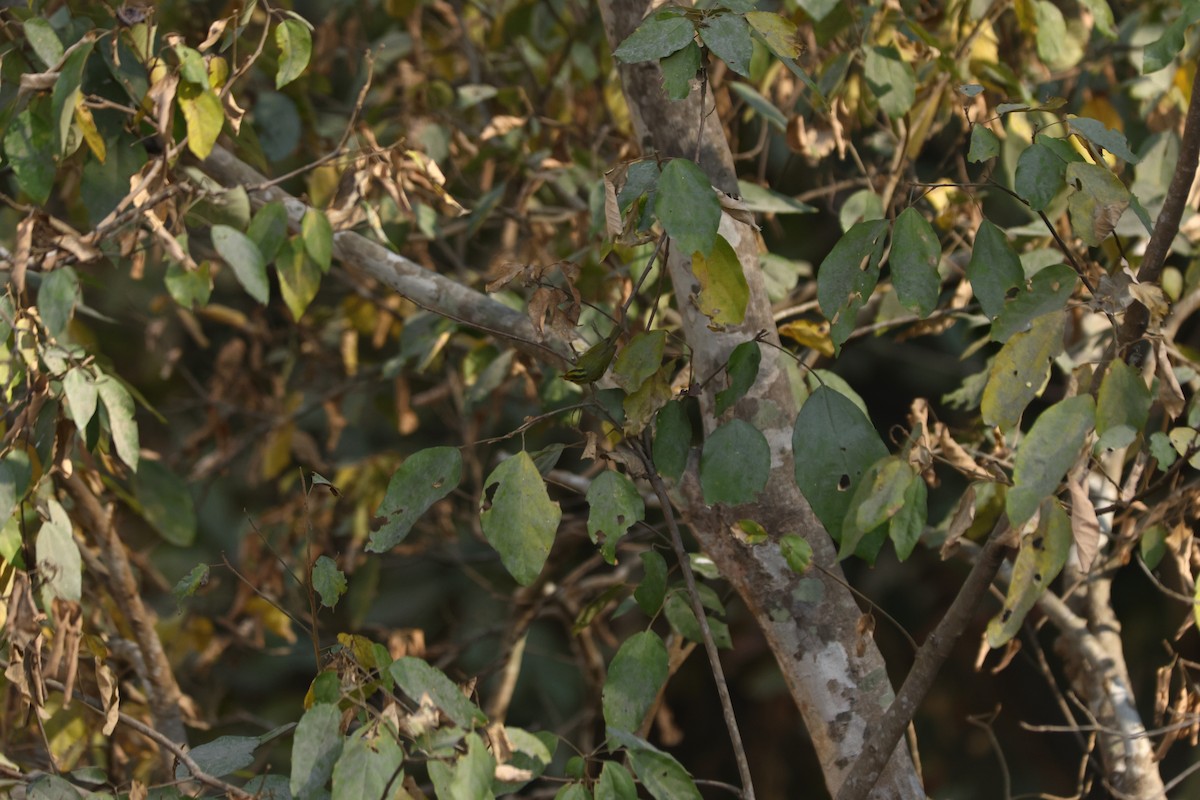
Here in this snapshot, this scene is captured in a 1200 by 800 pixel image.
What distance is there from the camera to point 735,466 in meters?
0.94

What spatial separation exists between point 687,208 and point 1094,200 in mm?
280

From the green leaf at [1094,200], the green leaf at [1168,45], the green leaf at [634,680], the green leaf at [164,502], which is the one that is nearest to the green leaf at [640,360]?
the green leaf at [634,680]

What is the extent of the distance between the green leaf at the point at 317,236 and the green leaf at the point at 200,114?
0.40 feet

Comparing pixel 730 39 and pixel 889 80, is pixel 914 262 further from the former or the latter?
pixel 889 80

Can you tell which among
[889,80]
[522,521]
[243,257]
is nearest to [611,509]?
[522,521]

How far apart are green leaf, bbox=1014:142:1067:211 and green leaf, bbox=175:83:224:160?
0.72 metres

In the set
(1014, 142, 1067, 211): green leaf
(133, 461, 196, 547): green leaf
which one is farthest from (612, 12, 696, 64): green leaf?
(133, 461, 196, 547): green leaf

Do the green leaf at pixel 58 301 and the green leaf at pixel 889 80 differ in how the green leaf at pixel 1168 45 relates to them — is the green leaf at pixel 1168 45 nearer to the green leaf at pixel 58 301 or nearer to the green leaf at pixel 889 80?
the green leaf at pixel 889 80

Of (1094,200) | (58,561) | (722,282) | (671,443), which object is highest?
(1094,200)

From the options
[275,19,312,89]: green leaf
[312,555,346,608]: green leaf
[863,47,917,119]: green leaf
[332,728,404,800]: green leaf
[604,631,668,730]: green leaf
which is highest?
[275,19,312,89]: green leaf

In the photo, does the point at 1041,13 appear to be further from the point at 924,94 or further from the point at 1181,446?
the point at 1181,446

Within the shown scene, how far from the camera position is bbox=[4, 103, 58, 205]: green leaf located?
3.73 ft

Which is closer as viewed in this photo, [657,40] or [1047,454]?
[1047,454]

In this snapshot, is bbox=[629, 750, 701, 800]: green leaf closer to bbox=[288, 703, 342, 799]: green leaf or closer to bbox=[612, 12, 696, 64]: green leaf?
bbox=[288, 703, 342, 799]: green leaf
